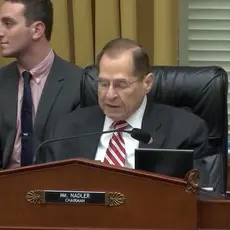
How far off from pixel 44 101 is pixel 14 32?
1.04ft

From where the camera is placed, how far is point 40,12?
2566 millimetres

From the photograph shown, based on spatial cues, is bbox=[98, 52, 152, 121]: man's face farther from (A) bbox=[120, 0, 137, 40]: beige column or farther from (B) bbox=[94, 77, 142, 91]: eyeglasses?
(A) bbox=[120, 0, 137, 40]: beige column

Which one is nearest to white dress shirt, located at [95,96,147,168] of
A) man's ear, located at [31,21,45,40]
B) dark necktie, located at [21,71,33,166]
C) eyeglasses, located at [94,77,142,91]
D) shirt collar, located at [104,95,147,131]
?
shirt collar, located at [104,95,147,131]

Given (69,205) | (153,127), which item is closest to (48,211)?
(69,205)

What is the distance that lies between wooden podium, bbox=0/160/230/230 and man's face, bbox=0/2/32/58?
1.22 metres

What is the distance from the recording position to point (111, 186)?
1.36 metres

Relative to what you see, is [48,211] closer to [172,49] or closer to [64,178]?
[64,178]

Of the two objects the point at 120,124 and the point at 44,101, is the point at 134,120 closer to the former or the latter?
the point at 120,124

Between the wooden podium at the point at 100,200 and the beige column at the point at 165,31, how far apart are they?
1500 millimetres

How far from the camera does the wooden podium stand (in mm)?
1343

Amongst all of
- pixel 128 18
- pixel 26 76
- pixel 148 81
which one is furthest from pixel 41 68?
pixel 148 81

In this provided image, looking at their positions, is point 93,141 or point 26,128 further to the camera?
point 26,128

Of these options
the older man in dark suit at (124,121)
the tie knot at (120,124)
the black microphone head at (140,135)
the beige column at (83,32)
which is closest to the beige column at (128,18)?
the beige column at (83,32)

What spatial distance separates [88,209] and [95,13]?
1609 mm
